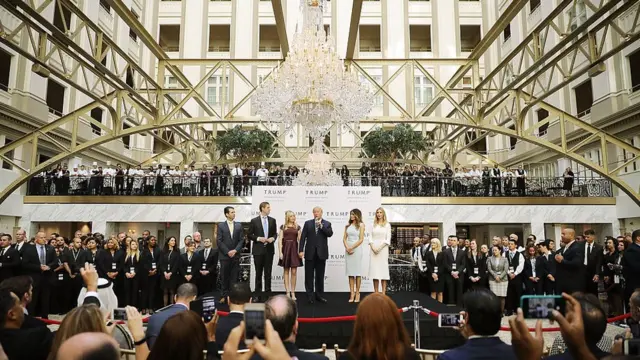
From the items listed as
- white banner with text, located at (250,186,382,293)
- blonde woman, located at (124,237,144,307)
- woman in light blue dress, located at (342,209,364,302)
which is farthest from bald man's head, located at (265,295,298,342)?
blonde woman, located at (124,237,144,307)

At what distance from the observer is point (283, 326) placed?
7.18ft

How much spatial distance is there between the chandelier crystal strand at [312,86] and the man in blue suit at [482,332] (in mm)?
6649

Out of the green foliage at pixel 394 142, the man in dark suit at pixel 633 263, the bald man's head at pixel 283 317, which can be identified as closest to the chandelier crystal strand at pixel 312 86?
the man in dark suit at pixel 633 263

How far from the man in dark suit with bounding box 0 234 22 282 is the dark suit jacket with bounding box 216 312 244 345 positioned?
648 cm

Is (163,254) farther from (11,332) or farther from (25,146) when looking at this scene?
(25,146)

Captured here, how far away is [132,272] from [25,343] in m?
6.37

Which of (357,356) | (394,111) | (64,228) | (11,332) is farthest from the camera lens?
(394,111)

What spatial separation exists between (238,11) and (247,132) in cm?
1091

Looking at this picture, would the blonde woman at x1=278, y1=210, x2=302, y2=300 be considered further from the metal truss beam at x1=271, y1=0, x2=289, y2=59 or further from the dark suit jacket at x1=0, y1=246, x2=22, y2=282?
the dark suit jacket at x1=0, y1=246, x2=22, y2=282

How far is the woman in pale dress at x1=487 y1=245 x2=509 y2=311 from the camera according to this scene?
850cm

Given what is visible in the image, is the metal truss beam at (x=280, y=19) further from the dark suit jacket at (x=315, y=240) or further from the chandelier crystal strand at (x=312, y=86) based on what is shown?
the dark suit jacket at (x=315, y=240)

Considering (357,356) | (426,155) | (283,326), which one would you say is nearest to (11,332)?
(283,326)

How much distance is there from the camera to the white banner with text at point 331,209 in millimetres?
8930

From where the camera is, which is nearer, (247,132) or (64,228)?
(64,228)
